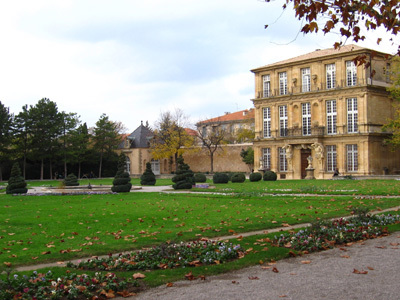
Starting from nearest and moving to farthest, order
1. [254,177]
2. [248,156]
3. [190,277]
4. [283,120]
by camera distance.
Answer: [190,277]
[254,177]
[283,120]
[248,156]

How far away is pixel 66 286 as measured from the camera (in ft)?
20.1

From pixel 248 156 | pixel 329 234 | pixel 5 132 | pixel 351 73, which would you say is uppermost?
pixel 351 73

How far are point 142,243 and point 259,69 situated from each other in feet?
145

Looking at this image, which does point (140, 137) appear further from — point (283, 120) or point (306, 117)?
point (306, 117)

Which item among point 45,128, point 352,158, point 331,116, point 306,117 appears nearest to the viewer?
point 352,158

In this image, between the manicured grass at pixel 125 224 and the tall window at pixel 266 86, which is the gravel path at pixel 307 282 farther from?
the tall window at pixel 266 86

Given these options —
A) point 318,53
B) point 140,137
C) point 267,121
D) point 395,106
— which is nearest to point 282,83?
point 267,121

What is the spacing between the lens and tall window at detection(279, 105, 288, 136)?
49.7 m

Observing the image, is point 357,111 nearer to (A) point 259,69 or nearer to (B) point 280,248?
(A) point 259,69

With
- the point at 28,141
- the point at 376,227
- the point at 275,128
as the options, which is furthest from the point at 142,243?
the point at 28,141

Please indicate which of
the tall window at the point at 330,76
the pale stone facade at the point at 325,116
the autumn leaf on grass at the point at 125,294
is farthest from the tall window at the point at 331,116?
the autumn leaf on grass at the point at 125,294

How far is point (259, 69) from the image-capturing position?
169 ft

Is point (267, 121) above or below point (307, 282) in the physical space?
above

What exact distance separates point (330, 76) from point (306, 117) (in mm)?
4823
